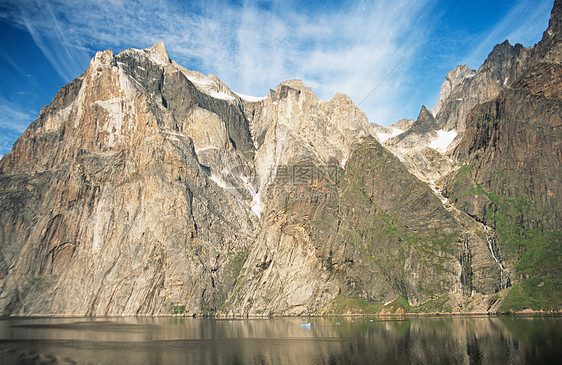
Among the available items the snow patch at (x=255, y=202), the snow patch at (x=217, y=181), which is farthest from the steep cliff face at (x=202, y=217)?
the snow patch at (x=217, y=181)

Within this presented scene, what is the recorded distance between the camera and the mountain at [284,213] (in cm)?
11938

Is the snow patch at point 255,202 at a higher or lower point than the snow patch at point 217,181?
lower

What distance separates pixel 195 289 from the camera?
13338cm

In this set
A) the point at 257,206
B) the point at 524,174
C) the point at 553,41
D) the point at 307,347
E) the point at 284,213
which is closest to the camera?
the point at 307,347

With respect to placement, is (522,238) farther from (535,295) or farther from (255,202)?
(255,202)

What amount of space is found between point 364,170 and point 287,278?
50.3 m

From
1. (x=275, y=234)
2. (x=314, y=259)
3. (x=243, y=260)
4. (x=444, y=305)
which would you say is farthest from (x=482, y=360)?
(x=243, y=260)

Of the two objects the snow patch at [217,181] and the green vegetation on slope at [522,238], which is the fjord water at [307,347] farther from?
the snow patch at [217,181]

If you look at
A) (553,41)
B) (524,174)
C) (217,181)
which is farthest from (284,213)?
(553,41)

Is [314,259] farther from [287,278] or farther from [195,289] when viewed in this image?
[195,289]

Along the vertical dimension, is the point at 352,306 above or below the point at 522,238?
below

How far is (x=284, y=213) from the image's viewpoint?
144250 mm

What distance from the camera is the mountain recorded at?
119375 mm

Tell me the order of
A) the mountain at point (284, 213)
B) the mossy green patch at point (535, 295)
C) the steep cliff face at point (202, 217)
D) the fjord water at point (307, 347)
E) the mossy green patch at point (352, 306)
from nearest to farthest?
the fjord water at point (307, 347) < the mossy green patch at point (535, 295) < the mossy green patch at point (352, 306) < the mountain at point (284, 213) < the steep cliff face at point (202, 217)
